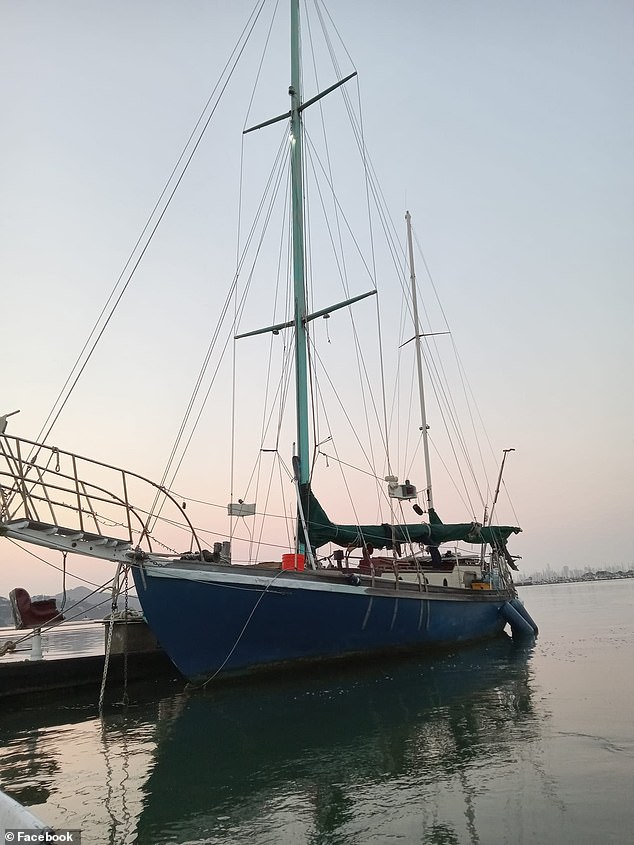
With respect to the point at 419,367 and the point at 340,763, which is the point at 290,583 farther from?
the point at 419,367

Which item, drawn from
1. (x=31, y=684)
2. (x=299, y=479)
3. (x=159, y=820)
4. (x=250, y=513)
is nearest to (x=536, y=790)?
(x=159, y=820)

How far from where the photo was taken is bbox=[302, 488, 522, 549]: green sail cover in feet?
57.3

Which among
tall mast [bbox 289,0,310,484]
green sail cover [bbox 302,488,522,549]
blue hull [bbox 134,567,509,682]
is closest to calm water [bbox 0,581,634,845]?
blue hull [bbox 134,567,509,682]

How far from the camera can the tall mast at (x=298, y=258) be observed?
18.2 m

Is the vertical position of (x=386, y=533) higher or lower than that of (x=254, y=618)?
higher

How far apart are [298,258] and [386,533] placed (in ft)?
31.7

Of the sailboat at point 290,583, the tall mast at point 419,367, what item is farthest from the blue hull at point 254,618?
the tall mast at point 419,367

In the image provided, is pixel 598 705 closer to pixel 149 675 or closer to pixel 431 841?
pixel 431 841

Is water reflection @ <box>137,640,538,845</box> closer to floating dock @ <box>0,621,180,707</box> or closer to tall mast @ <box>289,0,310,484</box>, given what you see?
floating dock @ <box>0,621,180,707</box>

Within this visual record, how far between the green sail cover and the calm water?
3995 mm

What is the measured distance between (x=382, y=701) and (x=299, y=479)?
668 centimetres

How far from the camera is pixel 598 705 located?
38.5ft

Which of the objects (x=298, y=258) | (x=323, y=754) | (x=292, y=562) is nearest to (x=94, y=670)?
(x=292, y=562)

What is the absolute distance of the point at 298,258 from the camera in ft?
65.6
